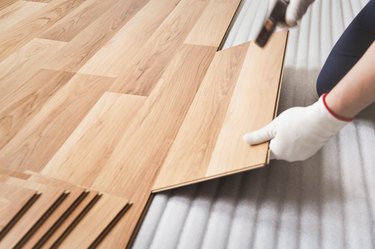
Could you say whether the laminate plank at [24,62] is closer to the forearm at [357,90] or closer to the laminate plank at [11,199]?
the laminate plank at [11,199]

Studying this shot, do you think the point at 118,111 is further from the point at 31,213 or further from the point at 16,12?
the point at 16,12

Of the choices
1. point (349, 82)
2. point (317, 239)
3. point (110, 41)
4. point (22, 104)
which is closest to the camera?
point (349, 82)

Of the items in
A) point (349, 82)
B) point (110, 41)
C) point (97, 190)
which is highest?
point (349, 82)

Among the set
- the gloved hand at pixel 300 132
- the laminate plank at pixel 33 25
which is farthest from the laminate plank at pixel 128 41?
the gloved hand at pixel 300 132

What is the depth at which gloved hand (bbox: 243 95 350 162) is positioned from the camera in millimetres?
856

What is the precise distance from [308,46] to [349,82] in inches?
39.5

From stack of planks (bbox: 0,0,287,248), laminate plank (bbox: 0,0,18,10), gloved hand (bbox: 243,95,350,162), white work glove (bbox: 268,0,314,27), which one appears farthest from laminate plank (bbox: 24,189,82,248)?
laminate plank (bbox: 0,0,18,10)

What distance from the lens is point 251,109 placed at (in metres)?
1.19

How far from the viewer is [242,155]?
1012 mm

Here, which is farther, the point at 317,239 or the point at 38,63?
the point at 38,63

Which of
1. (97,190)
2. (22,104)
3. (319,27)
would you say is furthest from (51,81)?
(319,27)

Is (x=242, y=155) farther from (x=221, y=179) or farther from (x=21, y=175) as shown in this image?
(x=21, y=175)

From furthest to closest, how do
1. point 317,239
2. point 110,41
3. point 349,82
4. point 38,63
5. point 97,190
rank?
point 110,41, point 38,63, point 97,190, point 317,239, point 349,82

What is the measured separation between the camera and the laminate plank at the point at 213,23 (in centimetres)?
183
